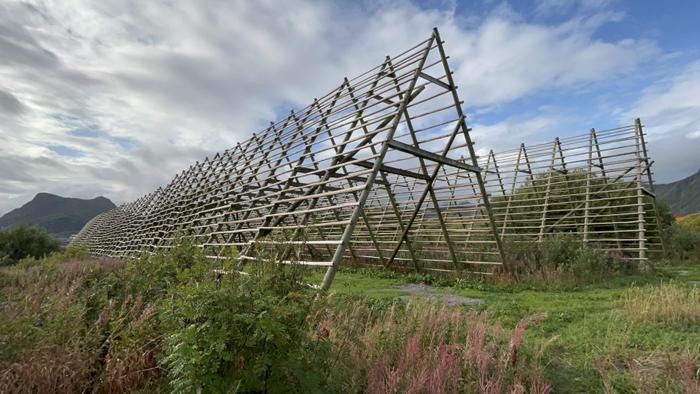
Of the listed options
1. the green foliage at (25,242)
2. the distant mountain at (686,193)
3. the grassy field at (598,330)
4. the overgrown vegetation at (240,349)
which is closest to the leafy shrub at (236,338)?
the overgrown vegetation at (240,349)

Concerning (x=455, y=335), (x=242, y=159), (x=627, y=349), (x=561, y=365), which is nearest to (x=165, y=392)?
(x=455, y=335)

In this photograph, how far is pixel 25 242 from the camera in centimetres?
1800

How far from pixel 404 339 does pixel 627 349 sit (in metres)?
1.96

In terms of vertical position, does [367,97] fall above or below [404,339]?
above

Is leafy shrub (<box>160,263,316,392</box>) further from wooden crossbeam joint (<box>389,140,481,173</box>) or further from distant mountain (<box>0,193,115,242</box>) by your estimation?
distant mountain (<box>0,193,115,242</box>)

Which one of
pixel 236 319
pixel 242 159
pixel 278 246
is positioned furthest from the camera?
pixel 242 159

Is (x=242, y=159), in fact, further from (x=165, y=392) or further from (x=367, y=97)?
(x=165, y=392)

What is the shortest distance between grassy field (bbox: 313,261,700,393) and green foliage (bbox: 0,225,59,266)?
18.2m

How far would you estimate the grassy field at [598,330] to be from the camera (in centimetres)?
260

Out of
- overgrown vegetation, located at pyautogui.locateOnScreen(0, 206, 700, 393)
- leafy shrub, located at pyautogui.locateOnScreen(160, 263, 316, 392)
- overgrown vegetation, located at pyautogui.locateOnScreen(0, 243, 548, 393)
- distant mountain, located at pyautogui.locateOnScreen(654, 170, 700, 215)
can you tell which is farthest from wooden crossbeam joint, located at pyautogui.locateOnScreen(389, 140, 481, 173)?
distant mountain, located at pyautogui.locateOnScreen(654, 170, 700, 215)

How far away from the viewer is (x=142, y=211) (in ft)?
70.6

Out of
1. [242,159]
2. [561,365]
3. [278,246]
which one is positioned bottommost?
[561,365]

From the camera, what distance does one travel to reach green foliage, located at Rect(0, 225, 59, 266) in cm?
1717

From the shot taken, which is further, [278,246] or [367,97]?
[367,97]
